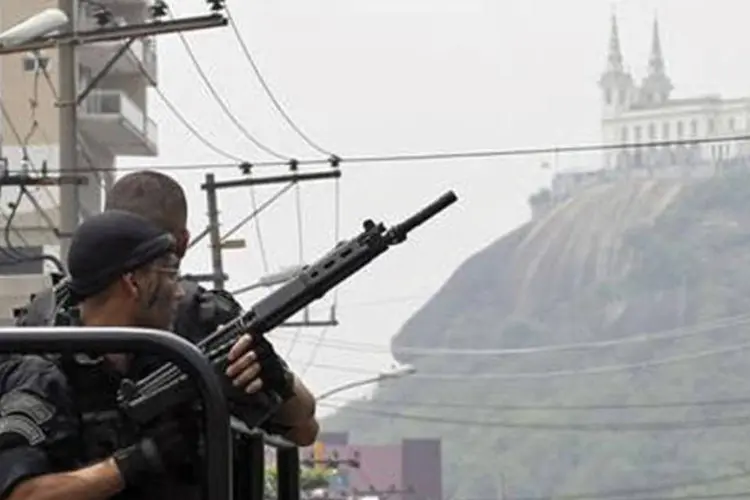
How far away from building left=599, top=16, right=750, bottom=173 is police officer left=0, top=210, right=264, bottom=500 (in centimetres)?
3931

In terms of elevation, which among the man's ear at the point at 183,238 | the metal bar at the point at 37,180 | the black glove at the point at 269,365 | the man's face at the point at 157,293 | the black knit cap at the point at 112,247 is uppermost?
the black knit cap at the point at 112,247

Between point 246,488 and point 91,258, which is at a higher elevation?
point 91,258

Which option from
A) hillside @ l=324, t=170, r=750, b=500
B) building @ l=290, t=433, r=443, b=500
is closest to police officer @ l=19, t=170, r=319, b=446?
building @ l=290, t=433, r=443, b=500

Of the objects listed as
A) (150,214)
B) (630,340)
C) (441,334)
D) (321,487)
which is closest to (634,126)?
(321,487)

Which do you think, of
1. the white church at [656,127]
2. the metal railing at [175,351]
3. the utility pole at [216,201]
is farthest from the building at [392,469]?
the metal railing at [175,351]

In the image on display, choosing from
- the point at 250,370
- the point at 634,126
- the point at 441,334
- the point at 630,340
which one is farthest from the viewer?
the point at 630,340

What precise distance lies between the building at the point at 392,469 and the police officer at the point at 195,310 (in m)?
65.8

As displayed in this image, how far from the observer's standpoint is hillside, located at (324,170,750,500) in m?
85.2

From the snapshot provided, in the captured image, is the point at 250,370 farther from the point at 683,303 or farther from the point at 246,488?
the point at 683,303

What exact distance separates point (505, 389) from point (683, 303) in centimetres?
741

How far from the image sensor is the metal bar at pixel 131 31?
78.5 ft

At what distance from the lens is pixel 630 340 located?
94.6m

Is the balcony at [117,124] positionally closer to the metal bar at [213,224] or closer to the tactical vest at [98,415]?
the metal bar at [213,224]

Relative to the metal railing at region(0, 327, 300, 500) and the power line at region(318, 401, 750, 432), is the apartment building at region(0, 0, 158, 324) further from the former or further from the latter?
the metal railing at region(0, 327, 300, 500)
